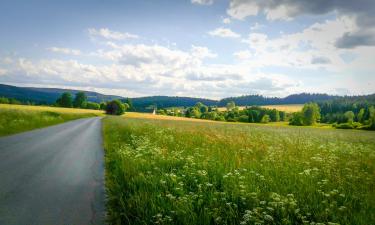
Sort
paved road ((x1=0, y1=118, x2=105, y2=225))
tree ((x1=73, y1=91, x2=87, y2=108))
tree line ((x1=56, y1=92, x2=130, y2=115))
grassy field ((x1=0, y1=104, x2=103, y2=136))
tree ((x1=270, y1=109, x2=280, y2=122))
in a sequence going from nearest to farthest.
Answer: paved road ((x1=0, y1=118, x2=105, y2=225)), grassy field ((x1=0, y1=104, x2=103, y2=136)), tree line ((x1=56, y1=92, x2=130, y2=115)), tree ((x1=270, y1=109, x2=280, y2=122)), tree ((x1=73, y1=91, x2=87, y2=108))

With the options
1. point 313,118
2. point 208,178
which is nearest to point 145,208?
point 208,178

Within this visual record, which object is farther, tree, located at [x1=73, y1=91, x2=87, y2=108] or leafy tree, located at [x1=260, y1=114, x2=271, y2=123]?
tree, located at [x1=73, y1=91, x2=87, y2=108]

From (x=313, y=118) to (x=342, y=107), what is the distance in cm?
4776

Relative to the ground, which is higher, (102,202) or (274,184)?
(274,184)

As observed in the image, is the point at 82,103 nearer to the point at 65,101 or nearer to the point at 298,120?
the point at 65,101

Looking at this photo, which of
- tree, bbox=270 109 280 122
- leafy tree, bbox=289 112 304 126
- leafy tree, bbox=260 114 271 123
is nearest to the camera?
leafy tree, bbox=289 112 304 126

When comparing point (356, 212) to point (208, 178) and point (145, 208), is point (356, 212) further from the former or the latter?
point (145, 208)

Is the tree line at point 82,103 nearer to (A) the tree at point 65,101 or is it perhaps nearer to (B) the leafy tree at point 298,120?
(A) the tree at point 65,101

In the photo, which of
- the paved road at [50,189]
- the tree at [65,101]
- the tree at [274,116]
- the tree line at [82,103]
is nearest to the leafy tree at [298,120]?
the tree at [274,116]

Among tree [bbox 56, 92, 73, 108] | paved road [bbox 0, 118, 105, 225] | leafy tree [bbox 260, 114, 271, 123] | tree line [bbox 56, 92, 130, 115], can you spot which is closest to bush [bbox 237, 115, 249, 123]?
leafy tree [bbox 260, 114, 271, 123]

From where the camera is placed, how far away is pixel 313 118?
111 metres

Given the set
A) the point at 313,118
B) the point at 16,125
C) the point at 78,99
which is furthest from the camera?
the point at 78,99

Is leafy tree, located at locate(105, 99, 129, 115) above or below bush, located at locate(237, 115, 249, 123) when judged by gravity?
above

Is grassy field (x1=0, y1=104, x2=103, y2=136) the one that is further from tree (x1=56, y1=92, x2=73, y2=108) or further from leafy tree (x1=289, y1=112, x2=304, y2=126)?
tree (x1=56, y1=92, x2=73, y2=108)
